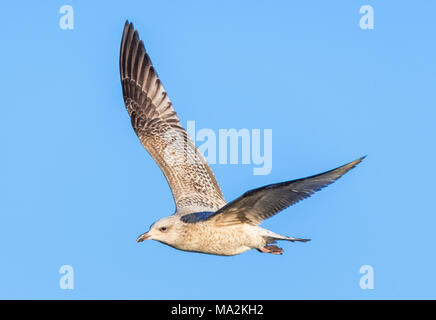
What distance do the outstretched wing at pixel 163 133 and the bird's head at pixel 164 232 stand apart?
0.76 meters

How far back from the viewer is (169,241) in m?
11.5

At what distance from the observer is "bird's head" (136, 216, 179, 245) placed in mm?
11383

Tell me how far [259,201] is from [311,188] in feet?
2.48

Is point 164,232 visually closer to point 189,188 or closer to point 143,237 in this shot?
point 143,237

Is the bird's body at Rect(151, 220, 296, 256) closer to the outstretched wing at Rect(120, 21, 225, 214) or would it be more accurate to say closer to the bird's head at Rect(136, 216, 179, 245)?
the bird's head at Rect(136, 216, 179, 245)

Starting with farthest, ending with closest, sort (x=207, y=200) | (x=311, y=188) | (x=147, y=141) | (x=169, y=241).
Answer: (x=147, y=141) → (x=207, y=200) → (x=169, y=241) → (x=311, y=188)

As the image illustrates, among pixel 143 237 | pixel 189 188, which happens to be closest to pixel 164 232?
pixel 143 237

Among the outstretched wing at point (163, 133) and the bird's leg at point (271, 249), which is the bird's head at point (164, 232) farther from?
the bird's leg at point (271, 249)

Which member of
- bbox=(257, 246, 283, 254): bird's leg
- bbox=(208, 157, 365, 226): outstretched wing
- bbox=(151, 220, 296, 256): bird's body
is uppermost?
bbox=(208, 157, 365, 226): outstretched wing

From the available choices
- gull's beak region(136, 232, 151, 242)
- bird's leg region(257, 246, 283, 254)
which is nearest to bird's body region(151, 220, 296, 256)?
gull's beak region(136, 232, 151, 242)

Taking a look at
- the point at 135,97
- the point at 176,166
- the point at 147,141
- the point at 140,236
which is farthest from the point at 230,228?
the point at 135,97

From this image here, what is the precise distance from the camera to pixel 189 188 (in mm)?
13398

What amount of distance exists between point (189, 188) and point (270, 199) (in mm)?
2907

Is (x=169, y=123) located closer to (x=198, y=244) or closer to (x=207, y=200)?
(x=207, y=200)
